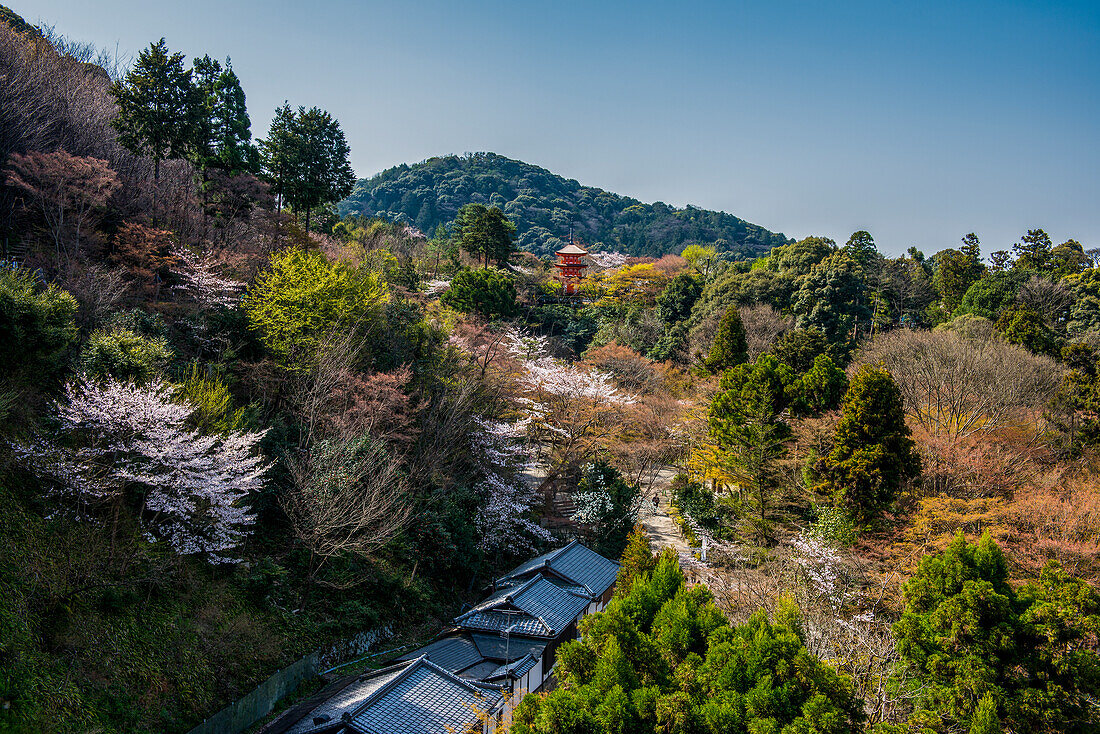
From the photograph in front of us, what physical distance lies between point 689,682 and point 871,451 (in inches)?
378

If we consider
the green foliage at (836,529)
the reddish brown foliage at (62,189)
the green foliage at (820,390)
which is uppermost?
the reddish brown foliage at (62,189)

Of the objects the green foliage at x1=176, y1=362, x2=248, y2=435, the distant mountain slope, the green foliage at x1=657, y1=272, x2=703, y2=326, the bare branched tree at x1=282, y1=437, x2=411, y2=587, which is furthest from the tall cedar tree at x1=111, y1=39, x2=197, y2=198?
the distant mountain slope

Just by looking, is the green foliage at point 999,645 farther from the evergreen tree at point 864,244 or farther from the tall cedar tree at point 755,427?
the evergreen tree at point 864,244

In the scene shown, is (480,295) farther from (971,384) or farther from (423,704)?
(423,704)

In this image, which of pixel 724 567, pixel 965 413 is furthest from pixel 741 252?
pixel 724 567

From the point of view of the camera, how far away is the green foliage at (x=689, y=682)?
600 cm

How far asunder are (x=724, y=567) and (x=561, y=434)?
24.5ft

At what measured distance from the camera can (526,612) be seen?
12.8 m

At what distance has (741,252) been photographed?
275 ft

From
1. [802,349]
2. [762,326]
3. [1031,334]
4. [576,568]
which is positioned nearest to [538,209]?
[762,326]

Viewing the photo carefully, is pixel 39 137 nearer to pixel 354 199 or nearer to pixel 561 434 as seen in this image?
pixel 561 434

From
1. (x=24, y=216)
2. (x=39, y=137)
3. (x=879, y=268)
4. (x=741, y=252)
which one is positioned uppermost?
(x=741, y=252)

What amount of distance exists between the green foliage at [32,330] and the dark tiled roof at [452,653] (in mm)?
8859

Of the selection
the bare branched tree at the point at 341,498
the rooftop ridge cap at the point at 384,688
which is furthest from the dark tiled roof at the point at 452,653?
the bare branched tree at the point at 341,498
